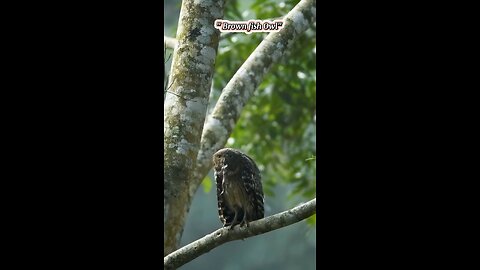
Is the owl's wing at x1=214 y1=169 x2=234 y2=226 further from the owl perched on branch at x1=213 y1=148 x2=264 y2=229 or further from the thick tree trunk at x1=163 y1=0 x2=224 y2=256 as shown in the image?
the thick tree trunk at x1=163 y1=0 x2=224 y2=256

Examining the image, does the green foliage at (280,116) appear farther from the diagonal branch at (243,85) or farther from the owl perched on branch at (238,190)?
the owl perched on branch at (238,190)

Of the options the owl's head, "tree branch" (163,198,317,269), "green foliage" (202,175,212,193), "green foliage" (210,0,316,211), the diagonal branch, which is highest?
"green foliage" (210,0,316,211)

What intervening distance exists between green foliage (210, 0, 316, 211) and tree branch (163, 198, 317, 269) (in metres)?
1.09

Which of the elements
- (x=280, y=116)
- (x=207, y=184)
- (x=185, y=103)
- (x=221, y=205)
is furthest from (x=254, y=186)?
(x=280, y=116)

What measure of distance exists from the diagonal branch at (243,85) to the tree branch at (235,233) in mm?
338

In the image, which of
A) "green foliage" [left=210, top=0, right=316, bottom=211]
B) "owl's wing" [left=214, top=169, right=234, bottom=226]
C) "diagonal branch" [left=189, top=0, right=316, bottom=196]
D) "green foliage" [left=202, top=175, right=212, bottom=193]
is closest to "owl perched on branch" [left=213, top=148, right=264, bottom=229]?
"owl's wing" [left=214, top=169, right=234, bottom=226]

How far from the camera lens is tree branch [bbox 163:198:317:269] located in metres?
3.35

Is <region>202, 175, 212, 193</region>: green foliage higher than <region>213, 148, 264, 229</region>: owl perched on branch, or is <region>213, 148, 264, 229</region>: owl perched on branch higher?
<region>202, 175, 212, 193</region>: green foliage

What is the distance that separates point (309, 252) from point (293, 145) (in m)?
1.61

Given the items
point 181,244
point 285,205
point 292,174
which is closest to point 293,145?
point 292,174

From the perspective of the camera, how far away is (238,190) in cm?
366

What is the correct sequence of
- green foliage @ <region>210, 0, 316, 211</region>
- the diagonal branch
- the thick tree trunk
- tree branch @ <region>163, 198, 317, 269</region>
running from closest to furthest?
tree branch @ <region>163, 198, 317, 269</region>
the thick tree trunk
the diagonal branch
green foliage @ <region>210, 0, 316, 211</region>

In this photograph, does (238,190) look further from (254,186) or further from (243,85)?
(243,85)
